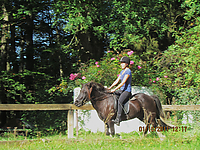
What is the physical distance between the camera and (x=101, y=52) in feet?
53.2

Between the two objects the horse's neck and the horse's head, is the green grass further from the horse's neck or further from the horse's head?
the horse's head

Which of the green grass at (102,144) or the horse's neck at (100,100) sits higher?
the horse's neck at (100,100)

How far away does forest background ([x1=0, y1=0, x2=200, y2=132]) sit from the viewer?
10.5 m

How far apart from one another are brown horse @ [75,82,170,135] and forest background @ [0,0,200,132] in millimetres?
2827

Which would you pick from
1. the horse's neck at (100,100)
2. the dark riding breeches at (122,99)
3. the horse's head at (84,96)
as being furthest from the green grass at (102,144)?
the horse's head at (84,96)

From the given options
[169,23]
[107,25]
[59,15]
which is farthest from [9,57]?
[169,23]

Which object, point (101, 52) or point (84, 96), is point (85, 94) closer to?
point (84, 96)

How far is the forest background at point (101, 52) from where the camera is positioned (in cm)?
1045

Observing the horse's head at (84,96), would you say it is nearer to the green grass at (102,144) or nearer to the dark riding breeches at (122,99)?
the dark riding breeches at (122,99)

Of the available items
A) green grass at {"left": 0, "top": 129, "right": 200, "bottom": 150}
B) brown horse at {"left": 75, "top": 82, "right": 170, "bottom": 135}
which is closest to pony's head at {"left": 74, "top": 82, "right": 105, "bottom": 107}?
brown horse at {"left": 75, "top": 82, "right": 170, "bottom": 135}

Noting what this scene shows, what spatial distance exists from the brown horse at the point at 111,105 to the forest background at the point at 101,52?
2.83 metres

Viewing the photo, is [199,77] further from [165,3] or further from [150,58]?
[165,3]

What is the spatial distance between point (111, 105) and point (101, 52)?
32.6ft

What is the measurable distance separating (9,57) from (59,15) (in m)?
3.74
